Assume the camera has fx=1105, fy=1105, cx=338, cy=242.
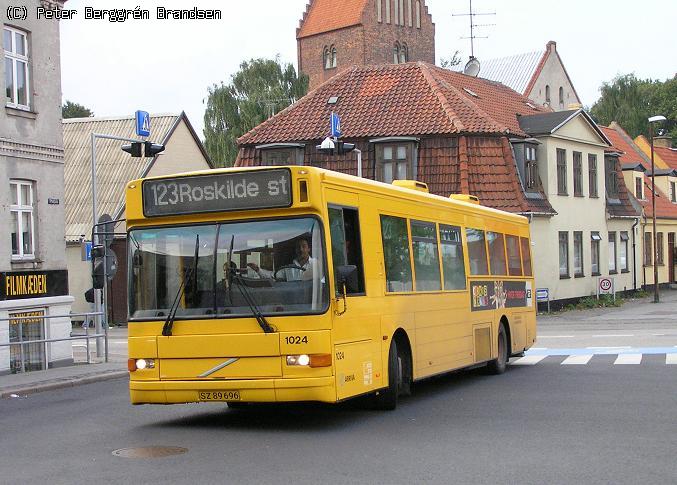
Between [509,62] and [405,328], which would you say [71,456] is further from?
[509,62]

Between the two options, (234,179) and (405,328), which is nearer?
(234,179)

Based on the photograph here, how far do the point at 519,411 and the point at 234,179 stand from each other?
4493 millimetres

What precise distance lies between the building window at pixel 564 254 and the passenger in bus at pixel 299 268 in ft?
113

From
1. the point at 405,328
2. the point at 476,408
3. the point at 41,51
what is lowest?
the point at 476,408

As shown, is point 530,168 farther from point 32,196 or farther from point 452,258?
point 452,258

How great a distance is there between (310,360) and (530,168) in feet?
108

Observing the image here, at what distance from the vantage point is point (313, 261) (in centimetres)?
1180

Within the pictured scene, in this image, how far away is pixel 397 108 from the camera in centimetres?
4394

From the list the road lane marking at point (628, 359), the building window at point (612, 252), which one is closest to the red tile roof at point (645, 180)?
the building window at point (612, 252)

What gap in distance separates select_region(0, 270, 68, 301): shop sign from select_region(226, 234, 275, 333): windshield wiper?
11299 mm

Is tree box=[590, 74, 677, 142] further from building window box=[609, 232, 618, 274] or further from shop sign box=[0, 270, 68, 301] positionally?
shop sign box=[0, 270, 68, 301]

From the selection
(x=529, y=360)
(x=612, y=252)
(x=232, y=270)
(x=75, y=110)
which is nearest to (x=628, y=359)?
(x=529, y=360)

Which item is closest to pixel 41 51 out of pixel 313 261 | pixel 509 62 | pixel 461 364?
pixel 461 364

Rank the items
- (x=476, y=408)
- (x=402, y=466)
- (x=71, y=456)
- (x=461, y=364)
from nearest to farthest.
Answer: (x=402, y=466), (x=71, y=456), (x=476, y=408), (x=461, y=364)
